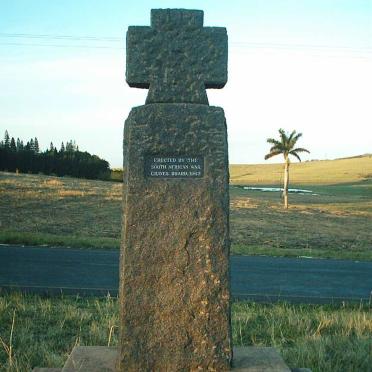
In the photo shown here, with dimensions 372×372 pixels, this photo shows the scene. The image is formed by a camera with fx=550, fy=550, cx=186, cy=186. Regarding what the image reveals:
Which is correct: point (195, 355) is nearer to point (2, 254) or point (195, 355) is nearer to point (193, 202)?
point (193, 202)

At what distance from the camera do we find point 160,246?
4324 millimetres

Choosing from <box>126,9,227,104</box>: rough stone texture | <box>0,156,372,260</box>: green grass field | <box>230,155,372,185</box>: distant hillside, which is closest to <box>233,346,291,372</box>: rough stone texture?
<box>126,9,227,104</box>: rough stone texture

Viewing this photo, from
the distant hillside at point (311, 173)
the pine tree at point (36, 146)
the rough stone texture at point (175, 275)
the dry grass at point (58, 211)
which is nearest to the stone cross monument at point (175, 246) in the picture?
the rough stone texture at point (175, 275)

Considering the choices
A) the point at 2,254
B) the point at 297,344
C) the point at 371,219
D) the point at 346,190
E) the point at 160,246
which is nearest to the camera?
the point at 160,246

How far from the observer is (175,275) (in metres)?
4.32

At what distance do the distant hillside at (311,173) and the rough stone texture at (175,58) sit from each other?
9876cm

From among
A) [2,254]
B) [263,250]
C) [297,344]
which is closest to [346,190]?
[263,250]

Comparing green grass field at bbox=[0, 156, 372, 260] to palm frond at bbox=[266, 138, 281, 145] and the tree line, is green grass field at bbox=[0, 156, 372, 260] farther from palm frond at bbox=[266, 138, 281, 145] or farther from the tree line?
the tree line

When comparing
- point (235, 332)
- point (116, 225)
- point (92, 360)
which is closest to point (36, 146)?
point (116, 225)

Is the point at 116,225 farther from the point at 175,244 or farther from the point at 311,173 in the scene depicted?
the point at 311,173

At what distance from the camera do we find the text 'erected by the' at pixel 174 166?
4.38 meters

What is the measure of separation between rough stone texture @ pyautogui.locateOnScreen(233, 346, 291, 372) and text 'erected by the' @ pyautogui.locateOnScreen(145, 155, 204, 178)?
1.58m

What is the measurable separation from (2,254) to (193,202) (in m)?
12.3

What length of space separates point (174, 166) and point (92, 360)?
1752mm
